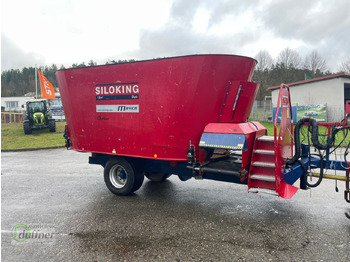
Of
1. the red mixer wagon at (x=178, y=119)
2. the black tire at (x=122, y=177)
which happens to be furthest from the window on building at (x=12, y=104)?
the black tire at (x=122, y=177)

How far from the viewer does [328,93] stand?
20281 mm

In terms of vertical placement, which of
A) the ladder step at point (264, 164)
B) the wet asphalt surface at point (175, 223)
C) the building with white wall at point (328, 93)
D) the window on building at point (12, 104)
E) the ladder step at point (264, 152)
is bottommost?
the wet asphalt surface at point (175, 223)

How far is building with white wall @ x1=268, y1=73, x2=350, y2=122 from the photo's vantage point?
19469 millimetres

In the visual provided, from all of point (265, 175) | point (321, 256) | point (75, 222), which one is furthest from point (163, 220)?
point (321, 256)

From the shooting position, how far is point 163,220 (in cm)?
452

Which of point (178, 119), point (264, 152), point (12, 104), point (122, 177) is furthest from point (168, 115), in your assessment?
point (12, 104)

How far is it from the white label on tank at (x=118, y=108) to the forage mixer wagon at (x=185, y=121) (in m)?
0.02

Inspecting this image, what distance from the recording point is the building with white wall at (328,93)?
1947 centimetres

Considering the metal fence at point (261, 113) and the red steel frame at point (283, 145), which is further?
the metal fence at point (261, 113)

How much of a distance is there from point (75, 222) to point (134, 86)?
2.49 metres

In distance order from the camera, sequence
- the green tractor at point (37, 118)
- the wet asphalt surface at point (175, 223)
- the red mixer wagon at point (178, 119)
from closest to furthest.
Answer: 1. the wet asphalt surface at point (175, 223)
2. the red mixer wagon at point (178, 119)
3. the green tractor at point (37, 118)

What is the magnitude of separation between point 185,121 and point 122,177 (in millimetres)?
2096

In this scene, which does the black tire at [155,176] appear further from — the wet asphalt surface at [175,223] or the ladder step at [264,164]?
the ladder step at [264,164]

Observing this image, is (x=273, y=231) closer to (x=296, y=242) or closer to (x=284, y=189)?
(x=296, y=242)
